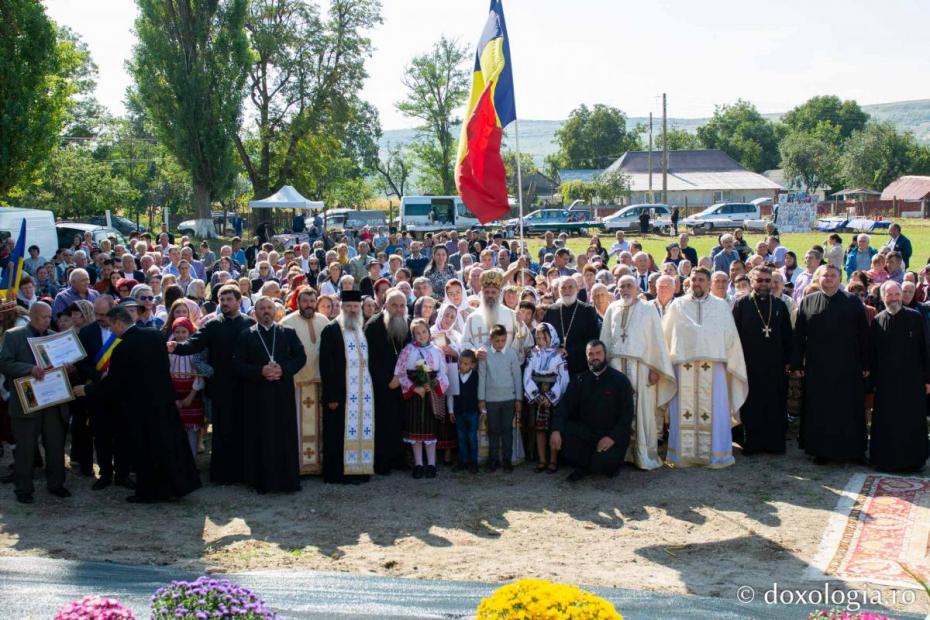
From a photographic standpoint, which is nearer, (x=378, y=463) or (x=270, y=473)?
(x=270, y=473)

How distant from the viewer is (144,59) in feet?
105

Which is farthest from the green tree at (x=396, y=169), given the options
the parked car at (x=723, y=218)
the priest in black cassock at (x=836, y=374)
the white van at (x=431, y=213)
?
the priest in black cassock at (x=836, y=374)

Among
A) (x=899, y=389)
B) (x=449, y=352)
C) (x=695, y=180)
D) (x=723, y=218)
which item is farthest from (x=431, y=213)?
(x=695, y=180)

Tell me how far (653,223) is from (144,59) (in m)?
24.0

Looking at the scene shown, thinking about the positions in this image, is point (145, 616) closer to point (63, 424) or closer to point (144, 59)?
Answer: point (63, 424)

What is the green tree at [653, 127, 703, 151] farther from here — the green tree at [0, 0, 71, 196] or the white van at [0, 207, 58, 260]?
the white van at [0, 207, 58, 260]

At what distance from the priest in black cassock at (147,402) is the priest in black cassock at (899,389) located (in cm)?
633

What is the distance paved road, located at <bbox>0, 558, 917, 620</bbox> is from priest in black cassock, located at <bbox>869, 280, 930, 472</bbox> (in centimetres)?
368

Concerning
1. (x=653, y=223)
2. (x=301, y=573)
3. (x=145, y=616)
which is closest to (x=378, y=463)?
(x=301, y=573)

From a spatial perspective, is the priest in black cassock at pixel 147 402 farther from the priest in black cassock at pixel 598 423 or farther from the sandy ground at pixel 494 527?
the priest in black cassock at pixel 598 423

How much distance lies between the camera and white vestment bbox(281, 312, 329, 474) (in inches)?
353

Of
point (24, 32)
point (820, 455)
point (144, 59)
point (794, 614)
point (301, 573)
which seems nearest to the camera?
point (794, 614)

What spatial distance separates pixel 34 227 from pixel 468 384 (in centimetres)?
1487

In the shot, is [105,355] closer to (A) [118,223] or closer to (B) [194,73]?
(B) [194,73]
